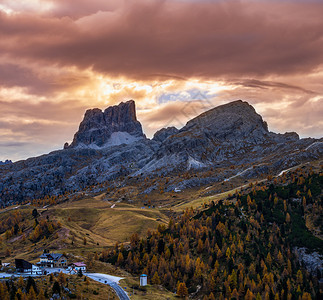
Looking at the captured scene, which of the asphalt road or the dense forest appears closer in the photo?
the asphalt road

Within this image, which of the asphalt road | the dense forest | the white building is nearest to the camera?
the asphalt road

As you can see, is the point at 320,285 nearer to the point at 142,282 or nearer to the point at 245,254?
the point at 245,254

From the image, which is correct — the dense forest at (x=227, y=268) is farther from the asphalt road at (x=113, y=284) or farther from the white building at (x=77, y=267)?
the white building at (x=77, y=267)

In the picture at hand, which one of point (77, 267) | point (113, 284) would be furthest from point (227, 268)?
point (77, 267)

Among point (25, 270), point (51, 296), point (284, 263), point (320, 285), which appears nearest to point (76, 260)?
point (25, 270)

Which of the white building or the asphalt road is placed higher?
the white building

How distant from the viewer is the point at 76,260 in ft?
584

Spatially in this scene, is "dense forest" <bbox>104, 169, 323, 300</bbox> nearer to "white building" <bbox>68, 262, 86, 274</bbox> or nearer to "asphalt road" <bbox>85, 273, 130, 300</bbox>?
"asphalt road" <bbox>85, 273, 130, 300</bbox>

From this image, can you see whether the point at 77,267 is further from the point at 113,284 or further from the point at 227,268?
the point at 227,268

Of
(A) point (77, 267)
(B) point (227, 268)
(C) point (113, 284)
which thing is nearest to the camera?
(C) point (113, 284)

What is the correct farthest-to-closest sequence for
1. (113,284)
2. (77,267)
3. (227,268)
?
1. (227,268)
2. (77,267)
3. (113,284)

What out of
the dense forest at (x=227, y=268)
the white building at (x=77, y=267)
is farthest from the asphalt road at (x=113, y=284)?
the dense forest at (x=227, y=268)

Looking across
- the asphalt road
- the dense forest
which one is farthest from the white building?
the dense forest

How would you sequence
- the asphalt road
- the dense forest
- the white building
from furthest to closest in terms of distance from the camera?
the dense forest < the white building < the asphalt road
